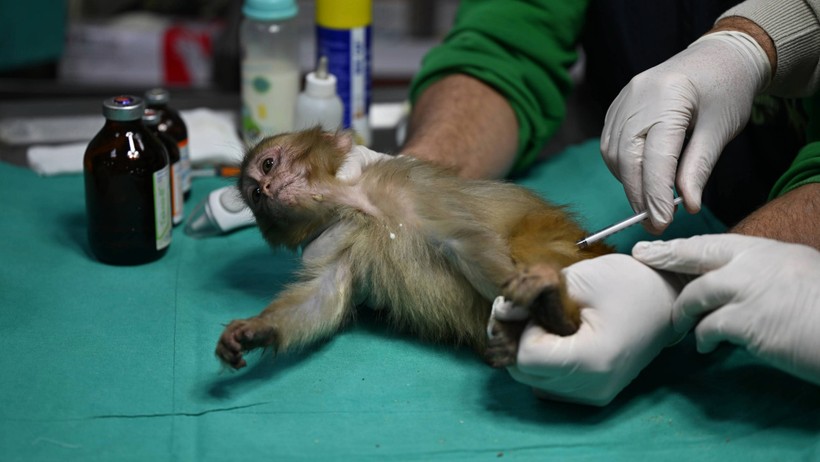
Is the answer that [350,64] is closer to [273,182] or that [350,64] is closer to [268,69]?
[268,69]

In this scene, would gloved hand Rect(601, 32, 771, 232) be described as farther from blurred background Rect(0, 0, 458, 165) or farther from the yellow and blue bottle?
blurred background Rect(0, 0, 458, 165)

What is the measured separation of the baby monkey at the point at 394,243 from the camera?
172 centimetres

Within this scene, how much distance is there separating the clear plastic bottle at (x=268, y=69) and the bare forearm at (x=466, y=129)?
1.43 feet

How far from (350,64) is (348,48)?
5cm

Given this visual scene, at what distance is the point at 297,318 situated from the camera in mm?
1801

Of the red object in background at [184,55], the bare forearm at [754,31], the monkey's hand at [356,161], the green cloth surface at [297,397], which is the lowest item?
the red object in background at [184,55]

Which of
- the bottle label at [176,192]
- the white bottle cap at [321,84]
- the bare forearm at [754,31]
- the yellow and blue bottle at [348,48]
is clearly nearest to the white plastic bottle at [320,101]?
the white bottle cap at [321,84]

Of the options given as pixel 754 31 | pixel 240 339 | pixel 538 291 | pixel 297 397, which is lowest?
pixel 297 397

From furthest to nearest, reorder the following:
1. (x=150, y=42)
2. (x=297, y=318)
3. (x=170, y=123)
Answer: (x=150, y=42) < (x=170, y=123) < (x=297, y=318)

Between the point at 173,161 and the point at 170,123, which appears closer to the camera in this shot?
the point at 173,161

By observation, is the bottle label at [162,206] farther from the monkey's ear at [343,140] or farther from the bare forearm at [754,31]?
the bare forearm at [754,31]

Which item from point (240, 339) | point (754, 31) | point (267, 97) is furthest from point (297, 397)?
point (267, 97)

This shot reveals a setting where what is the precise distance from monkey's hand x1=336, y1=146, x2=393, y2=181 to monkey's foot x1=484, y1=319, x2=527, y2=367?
0.56 metres

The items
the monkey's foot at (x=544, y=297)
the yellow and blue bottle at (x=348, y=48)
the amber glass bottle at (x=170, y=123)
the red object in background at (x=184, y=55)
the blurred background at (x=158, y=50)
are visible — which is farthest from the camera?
the red object in background at (x=184, y=55)
